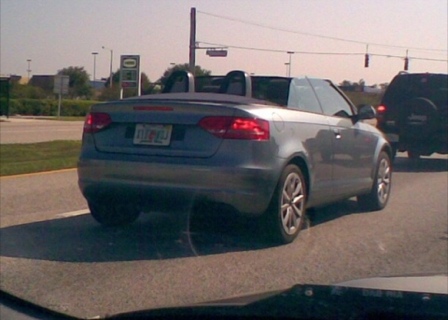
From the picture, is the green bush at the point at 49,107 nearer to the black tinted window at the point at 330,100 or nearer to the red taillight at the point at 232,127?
the black tinted window at the point at 330,100

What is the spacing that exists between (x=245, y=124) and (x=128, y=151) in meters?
1.11

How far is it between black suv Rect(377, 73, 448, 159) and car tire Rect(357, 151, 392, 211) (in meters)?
5.93

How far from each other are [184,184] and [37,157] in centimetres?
1151

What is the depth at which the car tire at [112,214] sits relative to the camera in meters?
8.52

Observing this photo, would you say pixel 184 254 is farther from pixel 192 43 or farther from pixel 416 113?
pixel 192 43

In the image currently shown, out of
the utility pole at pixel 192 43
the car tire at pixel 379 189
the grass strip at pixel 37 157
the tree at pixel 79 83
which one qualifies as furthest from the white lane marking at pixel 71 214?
the tree at pixel 79 83

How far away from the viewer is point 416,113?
16.7 m

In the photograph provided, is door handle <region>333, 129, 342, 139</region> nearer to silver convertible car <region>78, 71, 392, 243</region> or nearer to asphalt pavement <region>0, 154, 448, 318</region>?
silver convertible car <region>78, 71, 392, 243</region>

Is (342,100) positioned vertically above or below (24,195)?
above

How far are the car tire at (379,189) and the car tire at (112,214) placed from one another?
9.63 ft

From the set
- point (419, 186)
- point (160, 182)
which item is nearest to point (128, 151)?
point (160, 182)

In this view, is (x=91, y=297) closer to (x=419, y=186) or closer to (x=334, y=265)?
(x=334, y=265)

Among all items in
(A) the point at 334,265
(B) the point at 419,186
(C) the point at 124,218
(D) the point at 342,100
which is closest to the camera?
(A) the point at 334,265

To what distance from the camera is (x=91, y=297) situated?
6.12m
